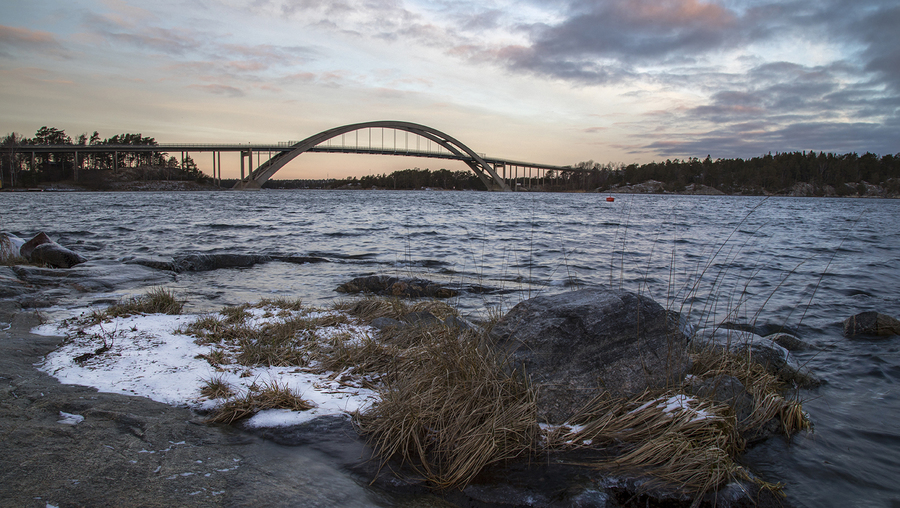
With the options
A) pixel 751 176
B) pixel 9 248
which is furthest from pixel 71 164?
pixel 751 176

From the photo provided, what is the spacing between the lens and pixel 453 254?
11.1m

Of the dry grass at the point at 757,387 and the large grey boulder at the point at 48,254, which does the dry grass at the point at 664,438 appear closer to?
the dry grass at the point at 757,387

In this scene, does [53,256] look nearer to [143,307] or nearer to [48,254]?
[48,254]

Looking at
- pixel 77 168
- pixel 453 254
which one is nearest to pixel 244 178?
pixel 77 168

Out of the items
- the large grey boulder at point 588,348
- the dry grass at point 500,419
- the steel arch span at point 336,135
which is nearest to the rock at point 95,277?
the dry grass at point 500,419

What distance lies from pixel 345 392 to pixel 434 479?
1075 millimetres

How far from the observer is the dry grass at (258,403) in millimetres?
2600

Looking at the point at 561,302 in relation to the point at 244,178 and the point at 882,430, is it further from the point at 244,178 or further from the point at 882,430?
the point at 244,178

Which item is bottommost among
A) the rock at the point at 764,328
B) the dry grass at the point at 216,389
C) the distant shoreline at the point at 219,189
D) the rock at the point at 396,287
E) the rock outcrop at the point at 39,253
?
the rock at the point at 764,328

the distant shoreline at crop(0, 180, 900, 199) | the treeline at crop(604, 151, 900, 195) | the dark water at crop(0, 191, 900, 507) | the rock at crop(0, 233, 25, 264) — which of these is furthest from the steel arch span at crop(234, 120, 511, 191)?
the rock at crop(0, 233, 25, 264)

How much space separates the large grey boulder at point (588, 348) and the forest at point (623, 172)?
71440 mm

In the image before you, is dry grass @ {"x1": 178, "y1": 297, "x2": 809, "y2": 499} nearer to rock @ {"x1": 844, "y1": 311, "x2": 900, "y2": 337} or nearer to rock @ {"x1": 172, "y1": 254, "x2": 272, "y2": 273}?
rock @ {"x1": 844, "y1": 311, "x2": 900, "y2": 337}

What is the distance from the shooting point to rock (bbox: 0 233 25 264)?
7.99 m

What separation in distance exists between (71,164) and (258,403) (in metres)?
113
